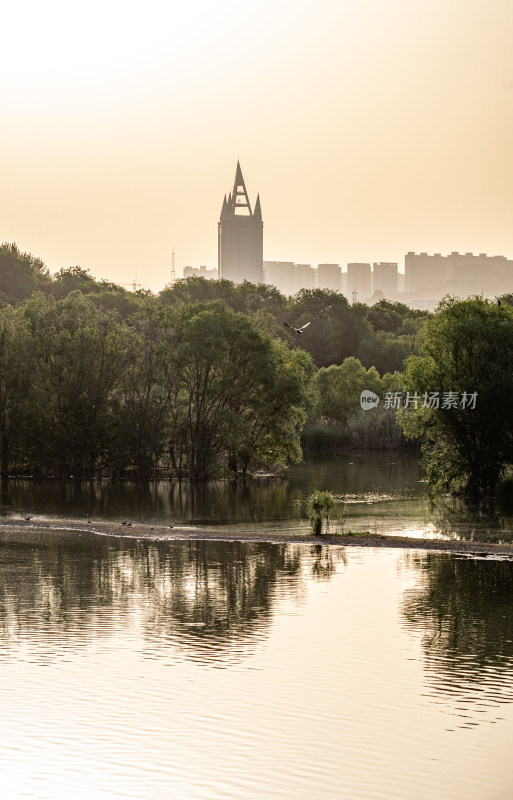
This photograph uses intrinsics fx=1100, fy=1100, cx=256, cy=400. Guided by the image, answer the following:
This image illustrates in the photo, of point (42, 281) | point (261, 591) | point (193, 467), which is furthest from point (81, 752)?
point (42, 281)

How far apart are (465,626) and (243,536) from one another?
18.0m

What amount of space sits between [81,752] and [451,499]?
43.6m

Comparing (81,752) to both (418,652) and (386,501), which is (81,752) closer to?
(418,652)

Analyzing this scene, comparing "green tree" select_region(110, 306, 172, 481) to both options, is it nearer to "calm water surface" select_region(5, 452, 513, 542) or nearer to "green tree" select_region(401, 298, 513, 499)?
"calm water surface" select_region(5, 452, 513, 542)

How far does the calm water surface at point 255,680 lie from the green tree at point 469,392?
2425cm

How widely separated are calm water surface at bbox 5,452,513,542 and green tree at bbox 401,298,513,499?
109 inches

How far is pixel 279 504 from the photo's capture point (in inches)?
2250

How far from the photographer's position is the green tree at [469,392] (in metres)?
59.5

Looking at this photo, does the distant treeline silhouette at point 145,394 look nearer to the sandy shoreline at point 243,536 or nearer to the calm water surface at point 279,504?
the calm water surface at point 279,504

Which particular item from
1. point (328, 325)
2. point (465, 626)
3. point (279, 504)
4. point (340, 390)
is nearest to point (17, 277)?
point (328, 325)

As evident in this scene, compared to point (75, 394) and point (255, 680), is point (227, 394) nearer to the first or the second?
point (75, 394)

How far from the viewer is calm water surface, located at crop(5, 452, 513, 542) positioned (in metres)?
47.7

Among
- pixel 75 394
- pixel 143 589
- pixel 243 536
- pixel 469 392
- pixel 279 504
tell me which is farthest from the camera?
pixel 75 394

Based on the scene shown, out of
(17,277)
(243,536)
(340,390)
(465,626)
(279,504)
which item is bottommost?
(465,626)
